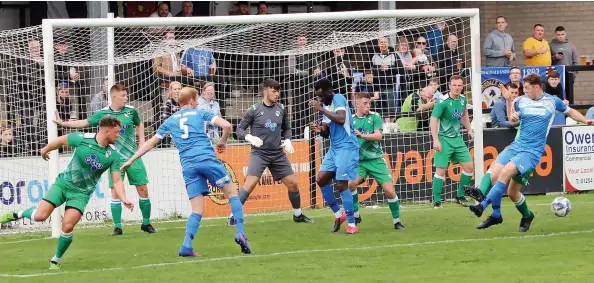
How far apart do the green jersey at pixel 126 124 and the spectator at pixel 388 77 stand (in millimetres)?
5730

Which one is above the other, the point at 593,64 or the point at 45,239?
the point at 593,64

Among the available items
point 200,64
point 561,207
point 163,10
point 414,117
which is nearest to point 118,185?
point 561,207

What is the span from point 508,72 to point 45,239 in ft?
34.5

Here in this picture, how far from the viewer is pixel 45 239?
16.7m

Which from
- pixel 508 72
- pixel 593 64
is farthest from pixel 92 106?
pixel 593 64

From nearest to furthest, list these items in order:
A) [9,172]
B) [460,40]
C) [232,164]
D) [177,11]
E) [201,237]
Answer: [201,237]
[9,172]
[232,164]
[460,40]
[177,11]

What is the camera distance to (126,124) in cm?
1662

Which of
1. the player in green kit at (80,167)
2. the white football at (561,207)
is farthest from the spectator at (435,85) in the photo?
the player in green kit at (80,167)

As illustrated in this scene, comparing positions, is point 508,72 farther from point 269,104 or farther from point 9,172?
point 9,172

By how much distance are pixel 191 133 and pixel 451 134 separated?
6.00 metres

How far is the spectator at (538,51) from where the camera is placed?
2486cm

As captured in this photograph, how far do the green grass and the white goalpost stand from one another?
172 cm

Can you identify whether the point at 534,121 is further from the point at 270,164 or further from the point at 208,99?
the point at 208,99

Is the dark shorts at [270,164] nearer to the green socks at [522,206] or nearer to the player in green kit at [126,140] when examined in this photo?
the player in green kit at [126,140]
